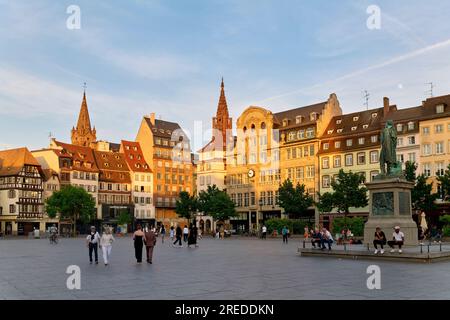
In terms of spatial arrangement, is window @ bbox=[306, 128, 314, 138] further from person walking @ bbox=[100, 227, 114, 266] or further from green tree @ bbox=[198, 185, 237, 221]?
person walking @ bbox=[100, 227, 114, 266]

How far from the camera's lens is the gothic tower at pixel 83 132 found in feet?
499

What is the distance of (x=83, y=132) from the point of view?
153250 mm

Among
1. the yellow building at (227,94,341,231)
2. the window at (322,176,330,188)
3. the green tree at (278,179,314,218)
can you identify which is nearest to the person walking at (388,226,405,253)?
the green tree at (278,179,314,218)

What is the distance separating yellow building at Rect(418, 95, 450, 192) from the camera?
68062 millimetres

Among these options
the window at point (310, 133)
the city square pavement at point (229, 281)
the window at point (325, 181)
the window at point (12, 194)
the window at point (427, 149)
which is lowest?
the city square pavement at point (229, 281)

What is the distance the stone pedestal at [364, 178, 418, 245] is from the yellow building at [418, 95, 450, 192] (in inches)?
1687

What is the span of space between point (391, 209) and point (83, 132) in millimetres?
134479

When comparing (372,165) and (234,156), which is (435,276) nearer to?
(372,165)

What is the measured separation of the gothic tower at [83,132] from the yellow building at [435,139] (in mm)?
102963

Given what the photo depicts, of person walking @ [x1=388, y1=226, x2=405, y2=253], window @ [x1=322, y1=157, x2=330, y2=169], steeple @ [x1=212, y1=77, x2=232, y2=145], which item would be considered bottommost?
person walking @ [x1=388, y1=226, x2=405, y2=253]

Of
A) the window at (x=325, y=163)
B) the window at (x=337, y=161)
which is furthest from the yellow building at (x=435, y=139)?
the window at (x=325, y=163)

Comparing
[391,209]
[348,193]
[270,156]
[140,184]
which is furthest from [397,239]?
[140,184]

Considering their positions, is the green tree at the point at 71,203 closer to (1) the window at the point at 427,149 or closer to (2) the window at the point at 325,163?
(2) the window at the point at 325,163
